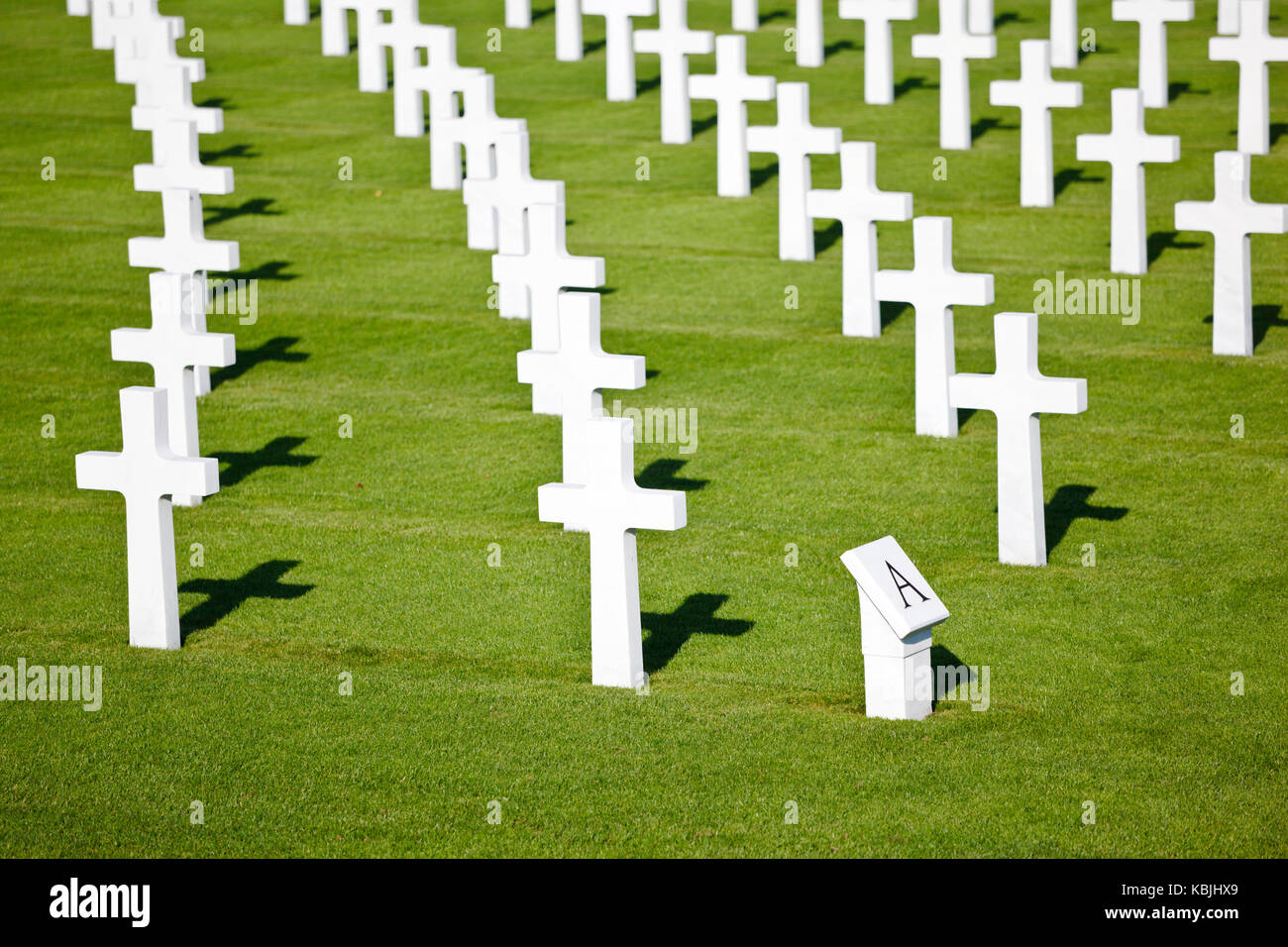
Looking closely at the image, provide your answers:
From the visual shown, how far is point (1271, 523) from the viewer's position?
10906 mm

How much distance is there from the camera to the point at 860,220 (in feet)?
47.8

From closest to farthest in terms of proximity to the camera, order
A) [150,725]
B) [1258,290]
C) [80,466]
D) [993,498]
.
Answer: [150,725] < [80,466] < [993,498] < [1258,290]

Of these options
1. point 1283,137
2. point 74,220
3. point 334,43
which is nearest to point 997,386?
point 1283,137

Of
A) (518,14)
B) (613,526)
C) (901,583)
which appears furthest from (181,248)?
(518,14)

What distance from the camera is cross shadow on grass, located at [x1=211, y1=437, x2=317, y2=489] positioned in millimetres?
12398

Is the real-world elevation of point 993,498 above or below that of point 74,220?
→ below

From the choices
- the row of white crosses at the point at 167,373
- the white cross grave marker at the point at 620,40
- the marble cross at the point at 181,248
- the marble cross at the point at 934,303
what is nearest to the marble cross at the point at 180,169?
the row of white crosses at the point at 167,373

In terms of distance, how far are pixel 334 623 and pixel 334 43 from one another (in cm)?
1478

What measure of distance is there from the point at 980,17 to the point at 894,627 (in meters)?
15.7

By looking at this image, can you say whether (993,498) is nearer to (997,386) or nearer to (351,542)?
(997,386)

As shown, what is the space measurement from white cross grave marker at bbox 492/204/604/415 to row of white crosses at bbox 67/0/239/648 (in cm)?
219

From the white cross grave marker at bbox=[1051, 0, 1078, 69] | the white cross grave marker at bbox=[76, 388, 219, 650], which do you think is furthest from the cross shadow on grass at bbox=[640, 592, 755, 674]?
the white cross grave marker at bbox=[1051, 0, 1078, 69]

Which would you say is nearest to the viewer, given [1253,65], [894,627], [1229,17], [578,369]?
[894,627]

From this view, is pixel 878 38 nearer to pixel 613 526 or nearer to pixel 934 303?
pixel 934 303
